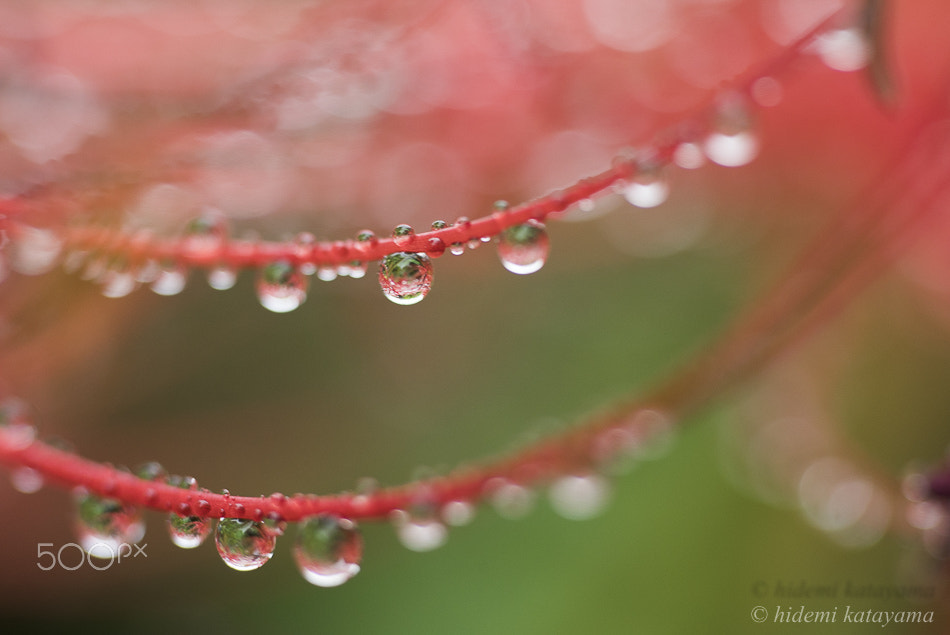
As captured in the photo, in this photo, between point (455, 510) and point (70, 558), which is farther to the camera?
point (70, 558)

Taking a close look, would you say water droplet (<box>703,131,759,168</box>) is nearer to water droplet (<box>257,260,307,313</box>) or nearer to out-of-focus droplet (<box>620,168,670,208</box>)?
out-of-focus droplet (<box>620,168,670,208</box>)

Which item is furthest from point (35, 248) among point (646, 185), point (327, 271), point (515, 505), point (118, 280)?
point (515, 505)

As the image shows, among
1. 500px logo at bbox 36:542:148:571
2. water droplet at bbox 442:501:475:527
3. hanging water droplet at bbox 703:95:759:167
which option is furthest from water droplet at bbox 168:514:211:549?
500px logo at bbox 36:542:148:571

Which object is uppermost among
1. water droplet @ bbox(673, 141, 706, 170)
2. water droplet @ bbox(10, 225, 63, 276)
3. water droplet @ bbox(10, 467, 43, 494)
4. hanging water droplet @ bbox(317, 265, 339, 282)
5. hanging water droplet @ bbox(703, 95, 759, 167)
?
hanging water droplet @ bbox(703, 95, 759, 167)

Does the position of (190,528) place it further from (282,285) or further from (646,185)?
(646,185)

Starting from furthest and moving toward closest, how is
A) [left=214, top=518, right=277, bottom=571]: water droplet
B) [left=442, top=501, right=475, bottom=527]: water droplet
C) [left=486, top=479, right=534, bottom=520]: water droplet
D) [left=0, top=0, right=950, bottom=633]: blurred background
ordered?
[left=0, top=0, right=950, bottom=633]: blurred background → [left=486, top=479, right=534, bottom=520]: water droplet → [left=442, top=501, right=475, bottom=527]: water droplet → [left=214, top=518, right=277, bottom=571]: water droplet

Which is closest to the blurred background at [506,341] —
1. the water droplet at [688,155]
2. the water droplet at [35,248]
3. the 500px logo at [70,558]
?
the 500px logo at [70,558]
